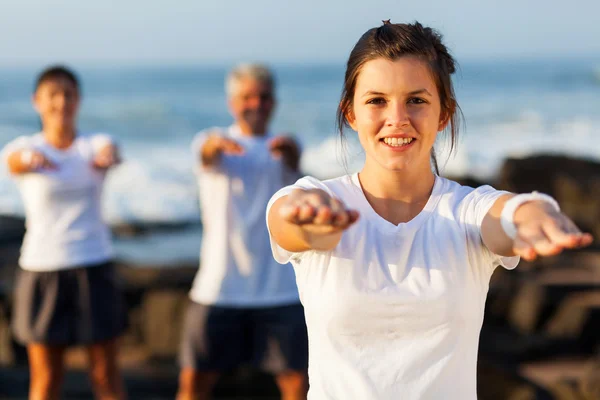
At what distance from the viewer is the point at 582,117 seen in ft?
81.1

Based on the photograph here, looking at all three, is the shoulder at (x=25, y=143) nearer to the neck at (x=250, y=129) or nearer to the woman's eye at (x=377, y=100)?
A: the neck at (x=250, y=129)

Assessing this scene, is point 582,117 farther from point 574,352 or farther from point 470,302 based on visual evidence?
point 470,302

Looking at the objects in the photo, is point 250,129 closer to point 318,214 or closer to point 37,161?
point 37,161

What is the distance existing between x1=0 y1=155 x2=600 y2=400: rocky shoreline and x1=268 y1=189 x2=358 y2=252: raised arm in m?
3.05

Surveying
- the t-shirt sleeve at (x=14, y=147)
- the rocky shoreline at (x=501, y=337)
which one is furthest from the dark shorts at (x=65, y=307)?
the rocky shoreline at (x=501, y=337)

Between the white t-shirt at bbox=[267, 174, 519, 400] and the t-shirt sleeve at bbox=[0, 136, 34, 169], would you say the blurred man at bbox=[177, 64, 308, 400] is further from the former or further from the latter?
the white t-shirt at bbox=[267, 174, 519, 400]

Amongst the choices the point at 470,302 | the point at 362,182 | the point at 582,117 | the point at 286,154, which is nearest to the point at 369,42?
the point at 362,182

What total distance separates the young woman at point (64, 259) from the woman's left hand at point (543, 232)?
269 centimetres

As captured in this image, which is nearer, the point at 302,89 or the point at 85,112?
the point at 85,112

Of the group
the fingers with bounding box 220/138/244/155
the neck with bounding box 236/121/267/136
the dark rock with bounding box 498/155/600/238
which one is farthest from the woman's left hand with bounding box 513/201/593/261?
the dark rock with bounding box 498/155/600/238

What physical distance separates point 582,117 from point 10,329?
21210 mm

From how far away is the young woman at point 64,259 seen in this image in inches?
155

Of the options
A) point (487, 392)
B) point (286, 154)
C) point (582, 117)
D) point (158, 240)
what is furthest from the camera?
point (582, 117)

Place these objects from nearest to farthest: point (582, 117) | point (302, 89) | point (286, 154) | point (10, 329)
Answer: point (286, 154), point (10, 329), point (582, 117), point (302, 89)
